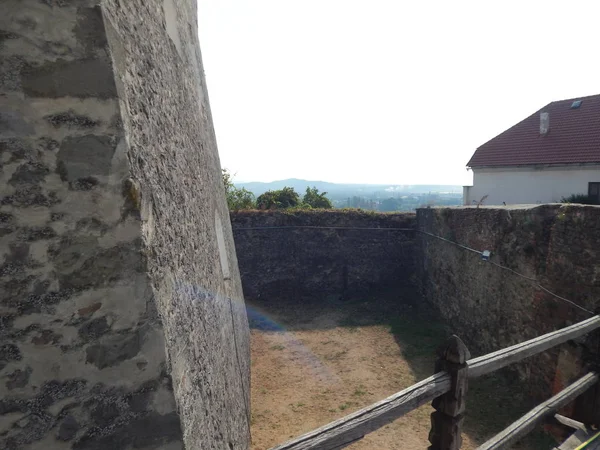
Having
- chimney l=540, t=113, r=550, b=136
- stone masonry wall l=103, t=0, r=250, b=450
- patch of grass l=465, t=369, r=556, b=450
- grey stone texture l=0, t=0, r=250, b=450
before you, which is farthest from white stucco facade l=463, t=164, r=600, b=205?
grey stone texture l=0, t=0, r=250, b=450

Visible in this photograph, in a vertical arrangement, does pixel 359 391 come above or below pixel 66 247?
below

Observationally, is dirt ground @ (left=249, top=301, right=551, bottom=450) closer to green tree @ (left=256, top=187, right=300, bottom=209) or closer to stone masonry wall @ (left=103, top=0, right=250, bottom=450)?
stone masonry wall @ (left=103, top=0, right=250, bottom=450)

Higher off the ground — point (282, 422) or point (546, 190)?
point (546, 190)

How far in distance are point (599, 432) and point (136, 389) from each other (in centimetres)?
452

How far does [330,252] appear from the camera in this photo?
45.5 ft

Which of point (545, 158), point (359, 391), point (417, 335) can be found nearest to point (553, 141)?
point (545, 158)

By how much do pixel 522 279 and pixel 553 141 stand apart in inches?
558

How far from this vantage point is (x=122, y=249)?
168 cm

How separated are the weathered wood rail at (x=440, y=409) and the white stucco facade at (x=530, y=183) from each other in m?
16.1

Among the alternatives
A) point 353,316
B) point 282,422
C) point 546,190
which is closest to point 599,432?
point 282,422

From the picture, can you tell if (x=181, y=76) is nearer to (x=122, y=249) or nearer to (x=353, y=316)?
(x=122, y=249)

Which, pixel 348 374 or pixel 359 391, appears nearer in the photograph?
pixel 359 391

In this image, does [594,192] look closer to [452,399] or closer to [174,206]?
[452,399]

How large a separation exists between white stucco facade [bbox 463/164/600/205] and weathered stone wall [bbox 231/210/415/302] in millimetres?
7994
